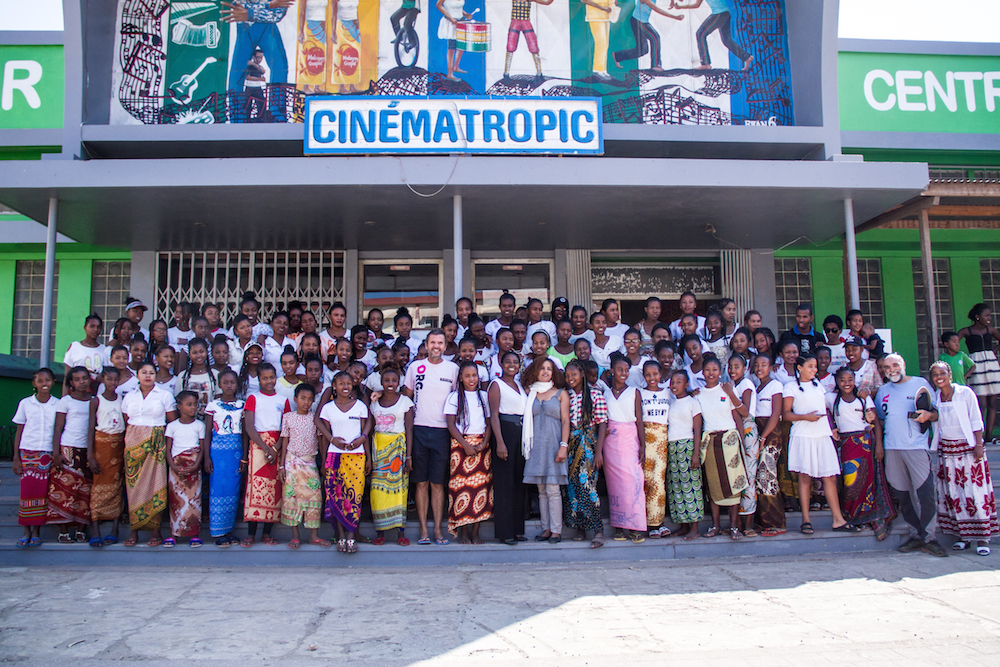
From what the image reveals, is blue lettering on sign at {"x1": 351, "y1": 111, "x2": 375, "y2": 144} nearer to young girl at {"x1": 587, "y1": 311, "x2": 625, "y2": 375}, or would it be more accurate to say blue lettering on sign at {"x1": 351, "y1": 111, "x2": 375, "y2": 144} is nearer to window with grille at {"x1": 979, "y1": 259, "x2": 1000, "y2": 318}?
young girl at {"x1": 587, "y1": 311, "x2": 625, "y2": 375}

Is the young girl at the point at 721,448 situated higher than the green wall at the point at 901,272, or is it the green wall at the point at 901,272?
the green wall at the point at 901,272

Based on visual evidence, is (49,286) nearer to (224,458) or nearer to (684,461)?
(224,458)

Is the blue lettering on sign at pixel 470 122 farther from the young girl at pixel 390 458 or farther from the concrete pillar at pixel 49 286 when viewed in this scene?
the concrete pillar at pixel 49 286

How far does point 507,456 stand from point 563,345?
1.21 metres

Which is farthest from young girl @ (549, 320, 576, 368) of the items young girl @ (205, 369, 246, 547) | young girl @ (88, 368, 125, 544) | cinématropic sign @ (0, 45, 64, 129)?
cinématropic sign @ (0, 45, 64, 129)

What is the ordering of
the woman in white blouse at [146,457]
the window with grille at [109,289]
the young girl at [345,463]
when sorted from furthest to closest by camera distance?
1. the window with grille at [109,289]
2. the woman in white blouse at [146,457]
3. the young girl at [345,463]

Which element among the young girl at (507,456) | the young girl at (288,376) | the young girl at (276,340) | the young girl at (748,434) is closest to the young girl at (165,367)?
the young girl at (276,340)

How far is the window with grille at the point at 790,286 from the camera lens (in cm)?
996

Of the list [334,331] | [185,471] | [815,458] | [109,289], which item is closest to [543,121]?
[334,331]

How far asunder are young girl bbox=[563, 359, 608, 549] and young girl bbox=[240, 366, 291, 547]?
7.48 ft

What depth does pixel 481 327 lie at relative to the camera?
6004 mm

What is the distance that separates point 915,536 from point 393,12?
7794 millimetres

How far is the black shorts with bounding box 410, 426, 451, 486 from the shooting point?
207 inches

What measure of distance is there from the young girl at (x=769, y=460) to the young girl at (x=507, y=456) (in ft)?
6.48
